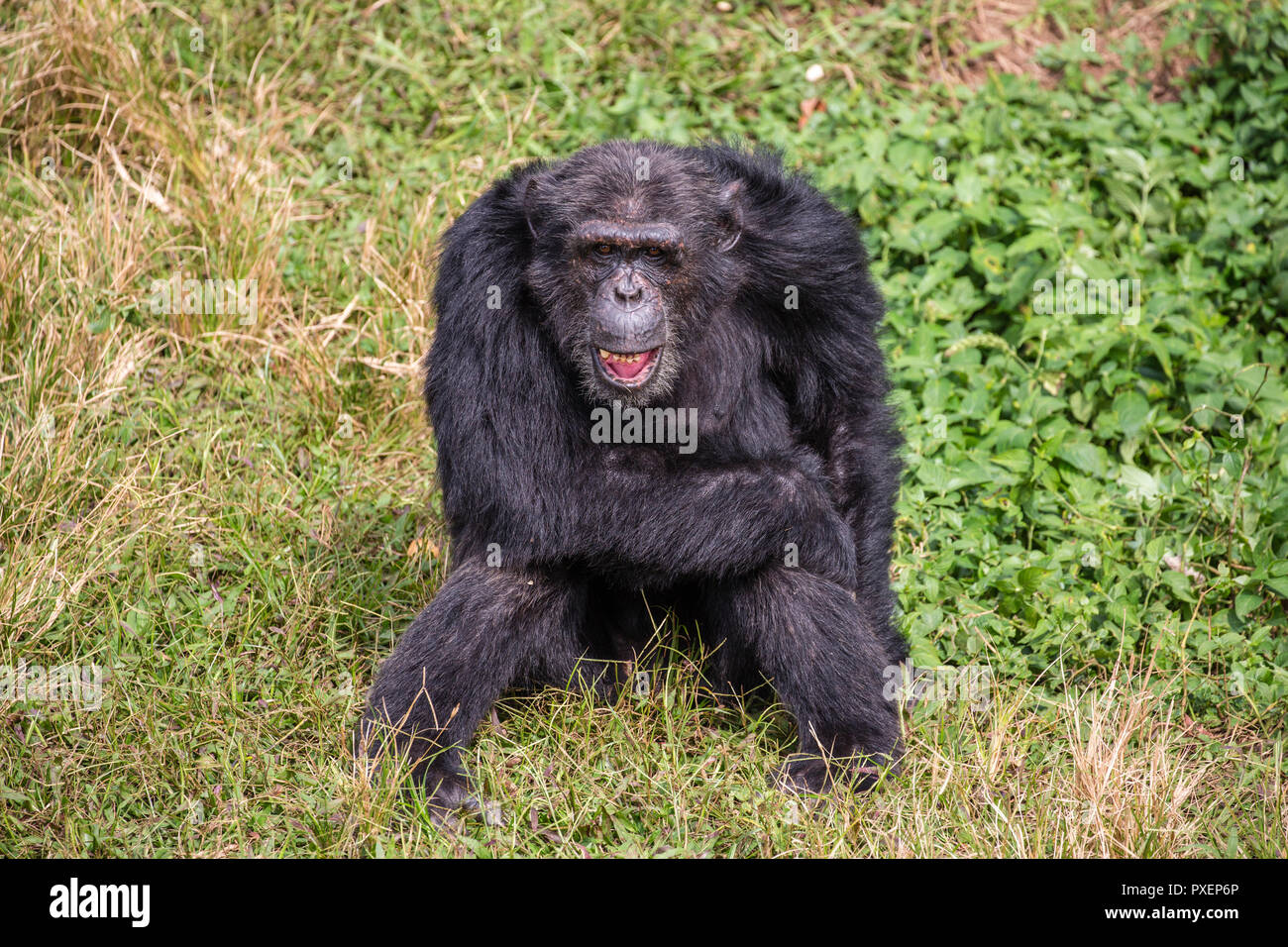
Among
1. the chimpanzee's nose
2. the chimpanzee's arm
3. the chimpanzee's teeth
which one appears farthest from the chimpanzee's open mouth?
the chimpanzee's arm

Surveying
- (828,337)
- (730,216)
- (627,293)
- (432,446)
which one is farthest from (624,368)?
(432,446)

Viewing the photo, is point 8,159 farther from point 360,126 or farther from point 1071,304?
point 1071,304

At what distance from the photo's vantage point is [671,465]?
18.6 feet

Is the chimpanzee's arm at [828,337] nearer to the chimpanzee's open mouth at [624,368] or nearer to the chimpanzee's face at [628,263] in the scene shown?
the chimpanzee's face at [628,263]

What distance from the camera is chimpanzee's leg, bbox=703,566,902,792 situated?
5539 mm

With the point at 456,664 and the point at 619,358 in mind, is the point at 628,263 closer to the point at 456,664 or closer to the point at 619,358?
the point at 619,358

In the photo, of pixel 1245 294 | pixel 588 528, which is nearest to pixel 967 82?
pixel 1245 294

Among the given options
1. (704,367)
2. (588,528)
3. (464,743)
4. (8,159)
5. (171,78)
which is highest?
(171,78)

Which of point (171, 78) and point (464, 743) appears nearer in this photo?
point (464, 743)

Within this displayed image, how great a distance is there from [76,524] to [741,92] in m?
5.43

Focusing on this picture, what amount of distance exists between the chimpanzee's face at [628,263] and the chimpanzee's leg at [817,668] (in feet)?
3.18

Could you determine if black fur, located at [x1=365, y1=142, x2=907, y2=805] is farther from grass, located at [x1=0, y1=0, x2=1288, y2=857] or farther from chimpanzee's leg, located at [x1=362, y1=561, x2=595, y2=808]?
grass, located at [x1=0, y1=0, x2=1288, y2=857]

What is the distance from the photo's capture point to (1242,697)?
20.1 feet

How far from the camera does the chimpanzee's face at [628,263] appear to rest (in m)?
5.68
